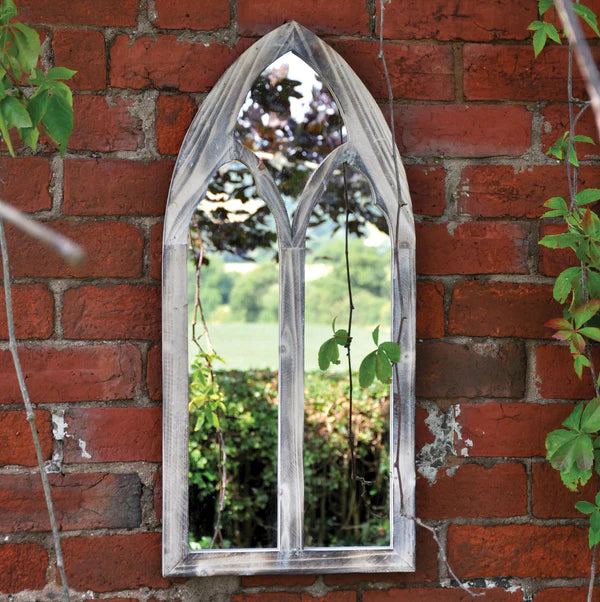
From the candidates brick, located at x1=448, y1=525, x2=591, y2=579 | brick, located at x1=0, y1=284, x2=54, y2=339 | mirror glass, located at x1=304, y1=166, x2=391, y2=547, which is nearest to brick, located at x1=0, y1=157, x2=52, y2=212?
brick, located at x1=0, y1=284, x2=54, y2=339

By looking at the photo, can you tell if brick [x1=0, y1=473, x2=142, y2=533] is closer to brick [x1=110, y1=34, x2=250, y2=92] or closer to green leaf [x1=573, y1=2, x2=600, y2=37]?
brick [x1=110, y1=34, x2=250, y2=92]

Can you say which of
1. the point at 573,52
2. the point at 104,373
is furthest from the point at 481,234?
the point at 104,373

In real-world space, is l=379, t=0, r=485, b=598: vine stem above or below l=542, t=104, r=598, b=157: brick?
below

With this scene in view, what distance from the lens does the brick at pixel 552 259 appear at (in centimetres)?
131

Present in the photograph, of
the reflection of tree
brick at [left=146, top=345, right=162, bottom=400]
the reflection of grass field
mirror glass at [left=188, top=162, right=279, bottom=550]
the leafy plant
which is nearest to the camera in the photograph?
the leafy plant

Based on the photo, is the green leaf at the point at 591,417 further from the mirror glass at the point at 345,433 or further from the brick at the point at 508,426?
the mirror glass at the point at 345,433

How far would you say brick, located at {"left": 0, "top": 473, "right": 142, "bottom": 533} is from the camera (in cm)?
124

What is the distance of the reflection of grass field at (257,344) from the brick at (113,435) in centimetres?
159

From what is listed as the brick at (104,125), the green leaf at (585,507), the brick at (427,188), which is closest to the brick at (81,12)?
the brick at (104,125)

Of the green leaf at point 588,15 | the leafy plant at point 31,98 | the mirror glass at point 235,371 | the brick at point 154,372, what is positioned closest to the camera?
the leafy plant at point 31,98

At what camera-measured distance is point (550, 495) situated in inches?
51.6

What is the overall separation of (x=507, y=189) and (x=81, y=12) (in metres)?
0.83

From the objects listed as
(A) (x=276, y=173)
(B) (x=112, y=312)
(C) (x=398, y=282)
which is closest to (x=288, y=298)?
(C) (x=398, y=282)

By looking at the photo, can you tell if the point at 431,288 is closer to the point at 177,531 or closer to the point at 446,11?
the point at 446,11
